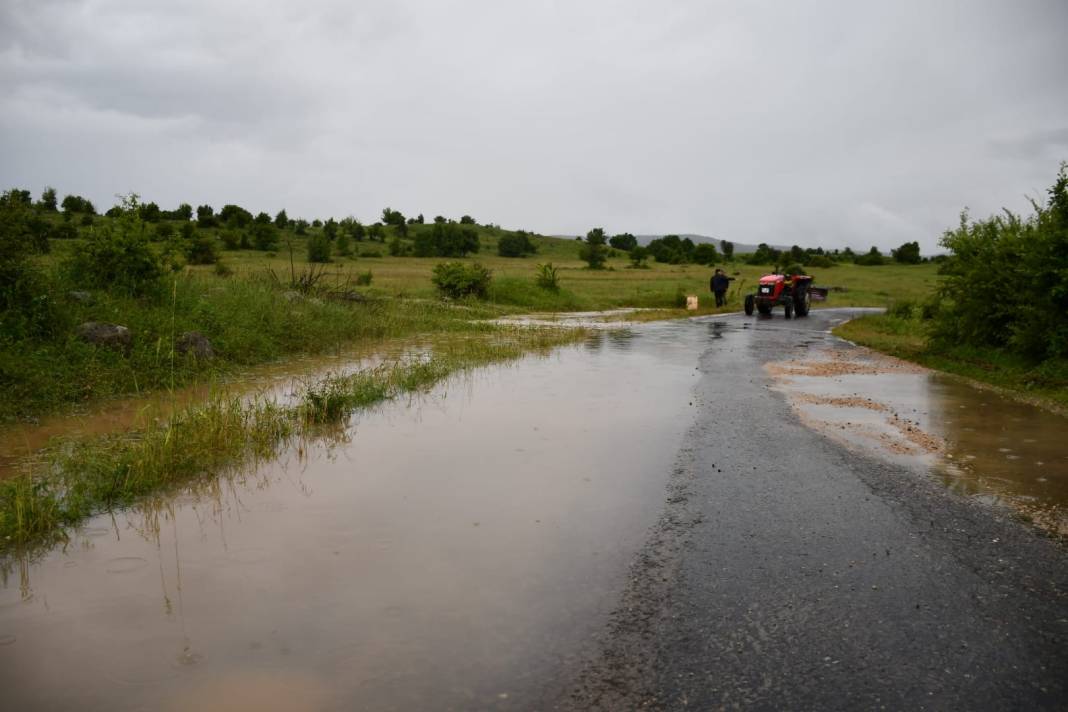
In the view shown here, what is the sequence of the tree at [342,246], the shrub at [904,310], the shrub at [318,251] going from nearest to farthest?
the shrub at [904,310]
the shrub at [318,251]
the tree at [342,246]

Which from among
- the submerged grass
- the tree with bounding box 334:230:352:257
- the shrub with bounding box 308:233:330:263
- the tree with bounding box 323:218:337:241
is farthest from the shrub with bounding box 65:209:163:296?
the tree with bounding box 323:218:337:241

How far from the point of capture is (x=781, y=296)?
1294 inches

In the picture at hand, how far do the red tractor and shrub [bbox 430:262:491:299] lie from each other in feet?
39.9

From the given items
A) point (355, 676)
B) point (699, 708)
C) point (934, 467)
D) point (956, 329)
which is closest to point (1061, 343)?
point (956, 329)

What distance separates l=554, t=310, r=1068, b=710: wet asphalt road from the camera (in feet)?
11.7

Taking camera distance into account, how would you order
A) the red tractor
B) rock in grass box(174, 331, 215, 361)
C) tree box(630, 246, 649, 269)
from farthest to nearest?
tree box(630, 246, 649, 269), the red tractor, rock in grass box(174, 331, 215, 361)

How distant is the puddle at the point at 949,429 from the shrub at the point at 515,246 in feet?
255

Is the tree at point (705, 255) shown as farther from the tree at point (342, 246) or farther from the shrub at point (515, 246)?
the tree at point (342, 246)

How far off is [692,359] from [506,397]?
21.2 ft

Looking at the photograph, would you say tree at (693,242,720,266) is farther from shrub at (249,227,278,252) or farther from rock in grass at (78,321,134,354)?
rock in grass at (78,321,134,354)

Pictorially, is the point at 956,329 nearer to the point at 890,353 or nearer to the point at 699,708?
the point at 890,353

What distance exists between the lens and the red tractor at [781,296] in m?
32.5

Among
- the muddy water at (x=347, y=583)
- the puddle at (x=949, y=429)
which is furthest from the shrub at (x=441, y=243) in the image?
the muddy water at (x=347, y=583)

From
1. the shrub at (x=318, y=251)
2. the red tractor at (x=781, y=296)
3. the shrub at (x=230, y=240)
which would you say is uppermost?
the shrub at (x=230, y=240)
